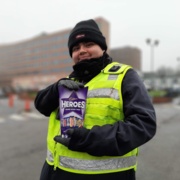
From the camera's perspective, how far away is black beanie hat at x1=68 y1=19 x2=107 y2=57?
192 cm

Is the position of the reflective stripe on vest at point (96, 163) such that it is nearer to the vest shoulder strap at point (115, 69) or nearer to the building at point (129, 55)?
the vest shoulder strap at point (115, 69)

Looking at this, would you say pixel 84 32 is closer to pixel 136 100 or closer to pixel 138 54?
pixel 136 100

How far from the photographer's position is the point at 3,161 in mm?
5559

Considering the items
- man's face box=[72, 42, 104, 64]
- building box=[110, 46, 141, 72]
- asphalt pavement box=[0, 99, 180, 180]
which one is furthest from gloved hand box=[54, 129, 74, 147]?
building box=[110, 46, 141, 72]

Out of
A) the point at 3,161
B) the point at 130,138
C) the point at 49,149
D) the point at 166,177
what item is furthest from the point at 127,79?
the point at 3,161

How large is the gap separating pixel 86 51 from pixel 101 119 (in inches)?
20.5

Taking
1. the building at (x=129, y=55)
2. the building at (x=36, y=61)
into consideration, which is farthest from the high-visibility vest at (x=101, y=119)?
the building at (x=36, y=61)

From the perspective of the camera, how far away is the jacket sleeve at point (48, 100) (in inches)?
73.2

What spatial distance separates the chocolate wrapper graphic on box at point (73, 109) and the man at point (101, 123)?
0.13ft

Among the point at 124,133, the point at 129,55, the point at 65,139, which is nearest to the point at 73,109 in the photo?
the point at 65,139

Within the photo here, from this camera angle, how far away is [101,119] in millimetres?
1632

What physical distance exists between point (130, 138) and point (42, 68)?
4472 inches

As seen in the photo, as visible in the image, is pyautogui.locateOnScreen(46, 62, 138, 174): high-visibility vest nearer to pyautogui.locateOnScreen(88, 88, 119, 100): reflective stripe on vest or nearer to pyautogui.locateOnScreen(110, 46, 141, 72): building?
pyautogui.locateOnScreen(88, 88, 119, 100): reflective stripe on vest

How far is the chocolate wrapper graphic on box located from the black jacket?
8 cm
